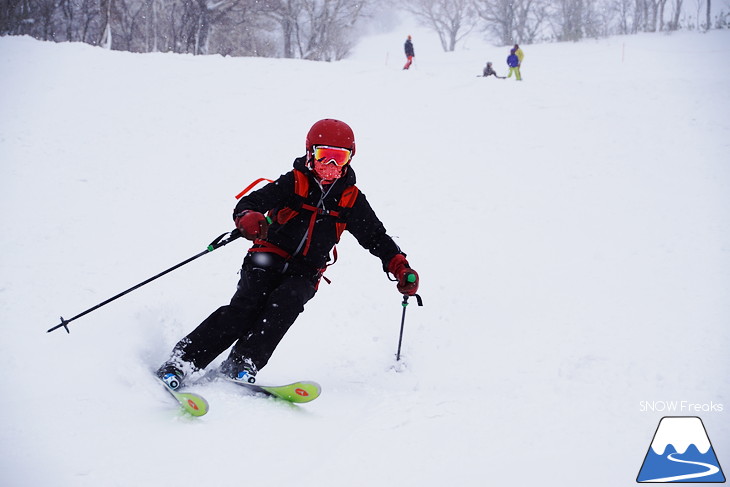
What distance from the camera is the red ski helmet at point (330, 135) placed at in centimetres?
390

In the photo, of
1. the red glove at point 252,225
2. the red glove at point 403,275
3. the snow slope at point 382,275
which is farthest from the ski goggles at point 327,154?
the snow slope at point 382,275

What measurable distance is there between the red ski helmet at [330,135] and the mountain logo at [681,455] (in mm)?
2882

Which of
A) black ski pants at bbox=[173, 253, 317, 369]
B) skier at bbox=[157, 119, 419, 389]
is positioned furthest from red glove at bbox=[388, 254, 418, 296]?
black ski pants at bbox=[173, 253, 317, 369]

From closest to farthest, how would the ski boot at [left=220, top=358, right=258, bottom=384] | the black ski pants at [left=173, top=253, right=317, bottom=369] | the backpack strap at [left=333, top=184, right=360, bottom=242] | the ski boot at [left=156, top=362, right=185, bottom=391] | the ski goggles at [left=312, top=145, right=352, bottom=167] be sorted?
the ski boot at [left=156, top=362, right=185, bottom=391] < the ski boot at [left=220, top=358, right=258, bottom=384] < the black ski pants at [left=173, top=253, right=317, bottom=369] < the ski goggles at [left=312, top=145, right=352, bottom=167] < the backpack strap at [left=333, top=184, right=360, bottom=242]

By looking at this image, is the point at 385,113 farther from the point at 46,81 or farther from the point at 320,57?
the point at 320,57

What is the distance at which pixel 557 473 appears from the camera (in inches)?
118

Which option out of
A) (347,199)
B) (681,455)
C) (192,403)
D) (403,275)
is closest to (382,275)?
(403,275)

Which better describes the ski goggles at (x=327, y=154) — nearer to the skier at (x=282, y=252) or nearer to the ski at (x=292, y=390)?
the skier at (x=282, y=252)

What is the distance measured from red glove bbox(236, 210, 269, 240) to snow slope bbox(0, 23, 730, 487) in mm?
1062

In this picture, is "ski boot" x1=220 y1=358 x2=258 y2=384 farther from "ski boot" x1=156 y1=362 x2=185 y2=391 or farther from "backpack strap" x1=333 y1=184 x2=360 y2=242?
"backpack strap" x1=333 y1=184 x2=360 y2=242

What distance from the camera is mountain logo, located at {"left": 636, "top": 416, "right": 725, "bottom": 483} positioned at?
300cm

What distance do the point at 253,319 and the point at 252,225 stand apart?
76 cm

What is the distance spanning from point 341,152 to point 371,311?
7.90ft

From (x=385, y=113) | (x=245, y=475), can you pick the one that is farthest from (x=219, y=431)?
(x=385, y=113)
